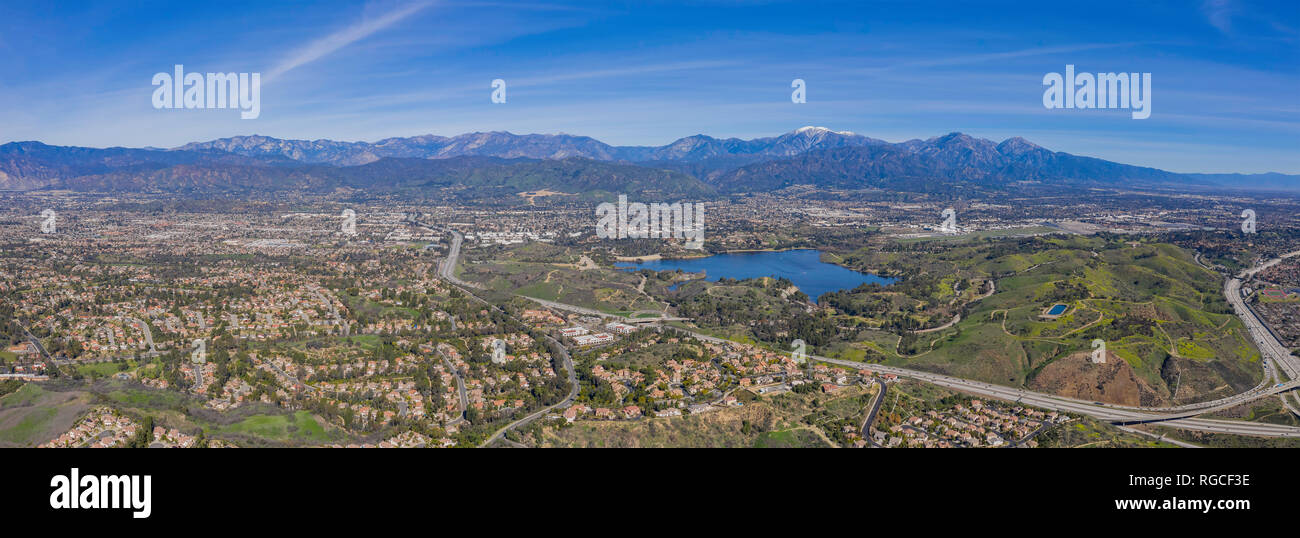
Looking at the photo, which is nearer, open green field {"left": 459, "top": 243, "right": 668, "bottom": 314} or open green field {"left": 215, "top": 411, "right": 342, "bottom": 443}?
open green field {"left": 215, "top": 411, "right": 342, "bottom": 443}

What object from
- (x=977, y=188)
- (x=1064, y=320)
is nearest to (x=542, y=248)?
(x=1064, y=320)

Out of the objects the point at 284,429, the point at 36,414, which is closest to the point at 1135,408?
the point at 284,429

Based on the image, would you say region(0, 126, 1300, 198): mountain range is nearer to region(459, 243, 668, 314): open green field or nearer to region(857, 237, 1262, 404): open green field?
region(459, 243, 668, 314): open green field

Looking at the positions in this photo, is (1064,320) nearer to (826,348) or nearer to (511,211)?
(826,348)

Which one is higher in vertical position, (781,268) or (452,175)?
(452,175)

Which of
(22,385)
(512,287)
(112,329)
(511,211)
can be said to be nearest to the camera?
(22,385)

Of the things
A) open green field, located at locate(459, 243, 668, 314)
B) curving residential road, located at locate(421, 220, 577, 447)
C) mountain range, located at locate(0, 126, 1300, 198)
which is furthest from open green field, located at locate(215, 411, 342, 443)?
mountain range, located at locate(0, 126, 1300, 198)

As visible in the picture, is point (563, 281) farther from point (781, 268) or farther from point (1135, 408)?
point (1135, 408)

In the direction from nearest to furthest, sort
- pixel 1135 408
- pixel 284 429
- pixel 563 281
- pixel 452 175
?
pixel 284 429 → pixel 1135 408 → pixel 563 281 → pixel 452 175
